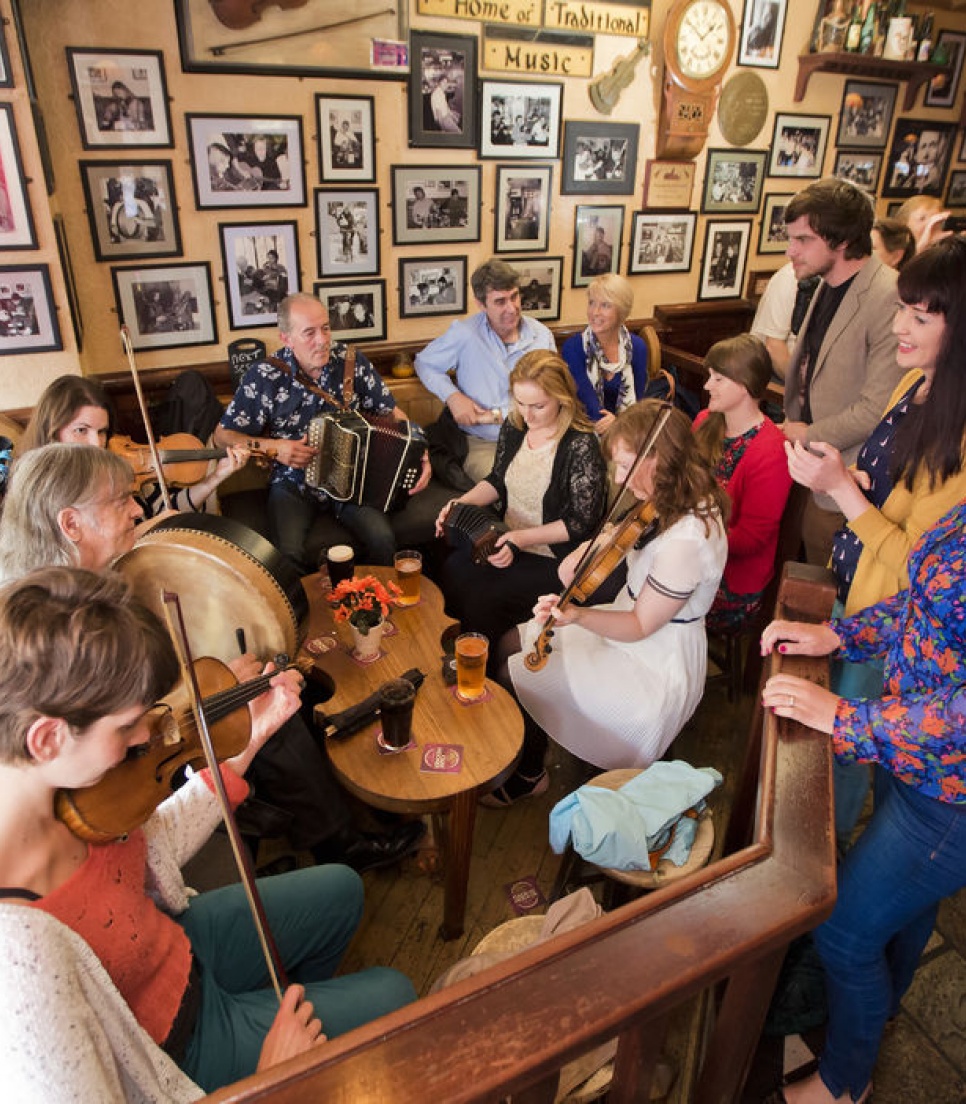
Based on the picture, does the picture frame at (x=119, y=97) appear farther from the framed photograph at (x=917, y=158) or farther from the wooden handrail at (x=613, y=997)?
the framed photograph at (x=917, y=158)

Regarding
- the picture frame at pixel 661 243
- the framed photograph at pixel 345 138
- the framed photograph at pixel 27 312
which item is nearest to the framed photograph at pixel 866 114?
the picture frame at pixel 661 243

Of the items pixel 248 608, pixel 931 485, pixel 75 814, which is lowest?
pixel 248 608

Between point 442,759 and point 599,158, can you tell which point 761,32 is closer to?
point 599,158

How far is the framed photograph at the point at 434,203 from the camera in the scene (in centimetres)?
448

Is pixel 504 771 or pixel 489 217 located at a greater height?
pixel 489 217

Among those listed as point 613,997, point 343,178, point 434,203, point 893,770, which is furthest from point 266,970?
point 434,203

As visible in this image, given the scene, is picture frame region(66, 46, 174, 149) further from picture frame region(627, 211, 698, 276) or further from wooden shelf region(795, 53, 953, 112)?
wooden shelf region(795, 53, 953, 112)

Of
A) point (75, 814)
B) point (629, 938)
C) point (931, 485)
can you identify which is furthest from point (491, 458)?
point (629, 938)

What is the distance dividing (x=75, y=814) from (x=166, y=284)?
3439mm

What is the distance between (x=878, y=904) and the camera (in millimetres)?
1590

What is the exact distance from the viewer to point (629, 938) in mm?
872

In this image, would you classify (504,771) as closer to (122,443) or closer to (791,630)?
(791,630)

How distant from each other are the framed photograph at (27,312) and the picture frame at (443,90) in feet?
6.97

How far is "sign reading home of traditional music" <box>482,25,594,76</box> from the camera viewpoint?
4.39 m
